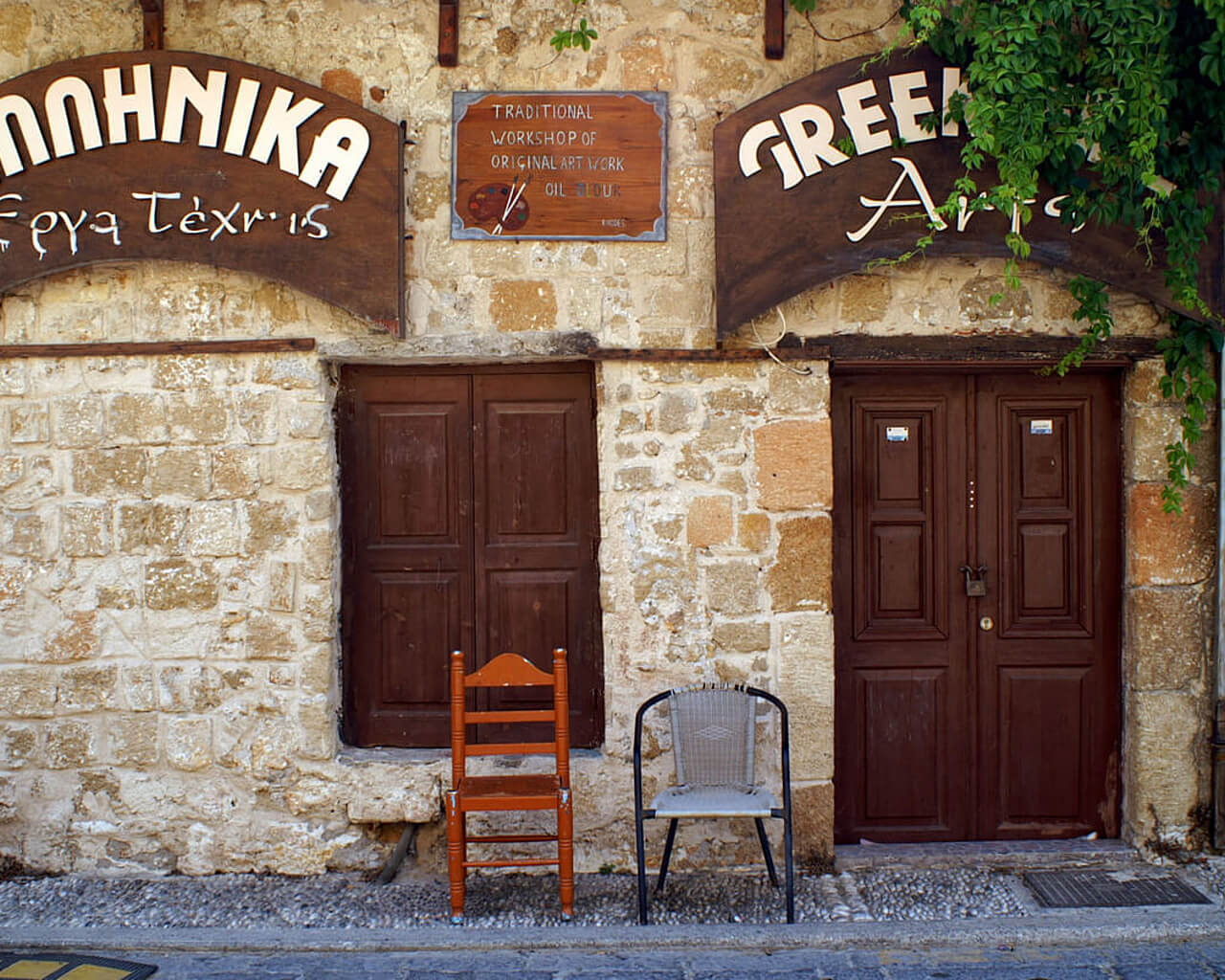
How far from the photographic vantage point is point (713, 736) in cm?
405

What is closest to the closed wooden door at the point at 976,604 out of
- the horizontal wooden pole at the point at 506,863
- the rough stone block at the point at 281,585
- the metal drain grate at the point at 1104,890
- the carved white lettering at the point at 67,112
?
the metal drain grate at the point at 1104,890

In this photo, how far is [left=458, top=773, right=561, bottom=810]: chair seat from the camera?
376 centimetres

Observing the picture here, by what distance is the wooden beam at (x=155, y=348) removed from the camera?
4188 mm

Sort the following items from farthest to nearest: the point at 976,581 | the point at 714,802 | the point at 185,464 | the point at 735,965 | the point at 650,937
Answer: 1. the point at 976,581
2. the point at 185,464
3. the point at 714,802
4. the point at 650,937
5. the point at 735,965

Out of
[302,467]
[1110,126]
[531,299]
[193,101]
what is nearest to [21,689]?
[302,467]

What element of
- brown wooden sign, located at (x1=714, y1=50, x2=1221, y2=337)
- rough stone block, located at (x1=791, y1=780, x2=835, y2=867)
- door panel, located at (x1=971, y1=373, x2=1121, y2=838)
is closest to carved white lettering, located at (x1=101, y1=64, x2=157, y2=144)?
brown wooden sign, located at (x1=714, y1=50, x2=1221, y2=337)

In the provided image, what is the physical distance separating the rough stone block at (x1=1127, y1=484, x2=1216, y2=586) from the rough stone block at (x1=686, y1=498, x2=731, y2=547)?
1.64 meters

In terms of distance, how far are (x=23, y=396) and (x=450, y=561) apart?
1815mm

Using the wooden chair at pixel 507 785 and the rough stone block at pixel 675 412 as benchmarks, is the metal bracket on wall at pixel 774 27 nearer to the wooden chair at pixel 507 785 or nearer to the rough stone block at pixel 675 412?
the rough stone block at pixel 675 412

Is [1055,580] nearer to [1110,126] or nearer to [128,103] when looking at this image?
[1110,126]

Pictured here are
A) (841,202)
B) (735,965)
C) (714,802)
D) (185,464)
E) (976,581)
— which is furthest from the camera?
(976,581)

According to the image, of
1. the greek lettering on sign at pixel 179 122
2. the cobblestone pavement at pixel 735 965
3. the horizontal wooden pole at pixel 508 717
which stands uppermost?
the greek lettering on sign at pixel 179 122

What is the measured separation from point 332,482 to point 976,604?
8.86 feet

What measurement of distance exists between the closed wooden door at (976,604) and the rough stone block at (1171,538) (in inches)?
6.2
